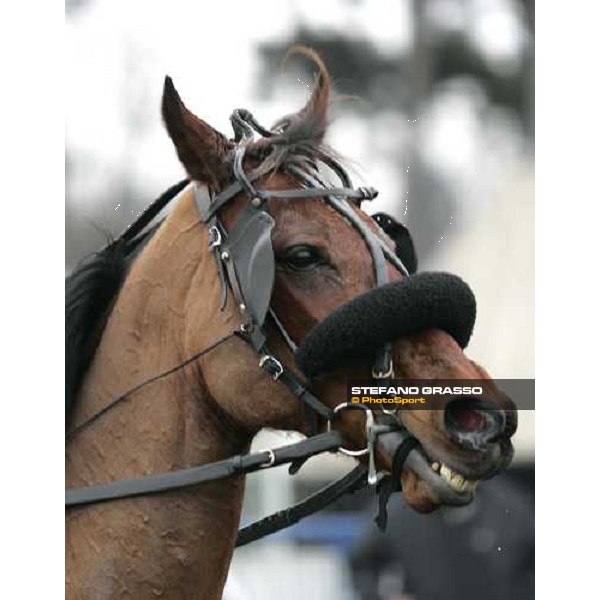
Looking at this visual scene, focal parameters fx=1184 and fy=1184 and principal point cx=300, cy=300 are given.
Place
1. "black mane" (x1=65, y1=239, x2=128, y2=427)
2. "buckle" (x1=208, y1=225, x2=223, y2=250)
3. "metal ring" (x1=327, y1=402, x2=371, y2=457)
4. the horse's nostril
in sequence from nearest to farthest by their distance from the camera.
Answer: the horse's nostril < "metal ring" (x1=327, y1=402, x2=371, y2=457) < "buckle" (x1=208, y1=225, x2=223, y2=250) < "black mane" (x1=65, y1=239, x2=128, y2=427)

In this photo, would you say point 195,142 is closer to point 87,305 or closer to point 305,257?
point 305,257

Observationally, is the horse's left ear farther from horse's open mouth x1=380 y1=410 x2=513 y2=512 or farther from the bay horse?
horse's open mouth x1=380 y1=410 x2=513 y2=512

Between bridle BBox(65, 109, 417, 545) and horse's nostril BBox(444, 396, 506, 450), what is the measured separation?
12cm

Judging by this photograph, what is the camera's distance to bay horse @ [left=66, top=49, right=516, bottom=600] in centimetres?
249

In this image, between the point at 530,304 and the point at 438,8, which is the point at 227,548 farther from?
the point at 438,8

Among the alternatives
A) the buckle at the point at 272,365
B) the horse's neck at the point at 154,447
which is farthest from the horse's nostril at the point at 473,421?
the horse's neck at the point at 154,447

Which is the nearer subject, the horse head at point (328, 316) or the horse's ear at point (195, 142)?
the horse head at point (328, 316)

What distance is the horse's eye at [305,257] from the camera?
2623 millimetres

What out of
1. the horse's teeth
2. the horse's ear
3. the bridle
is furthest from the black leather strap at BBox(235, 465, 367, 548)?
the horse's ear

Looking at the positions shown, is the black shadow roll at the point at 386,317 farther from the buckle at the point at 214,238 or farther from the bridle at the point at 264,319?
the buckle at the point at 214,238

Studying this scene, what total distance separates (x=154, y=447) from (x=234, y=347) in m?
0.30

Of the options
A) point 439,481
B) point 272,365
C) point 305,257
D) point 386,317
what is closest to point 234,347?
point 272,365

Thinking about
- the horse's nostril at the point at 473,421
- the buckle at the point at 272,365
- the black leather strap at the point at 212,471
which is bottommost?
the black leather strap at the point at 212,471

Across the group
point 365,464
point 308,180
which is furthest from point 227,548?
point 308,180
